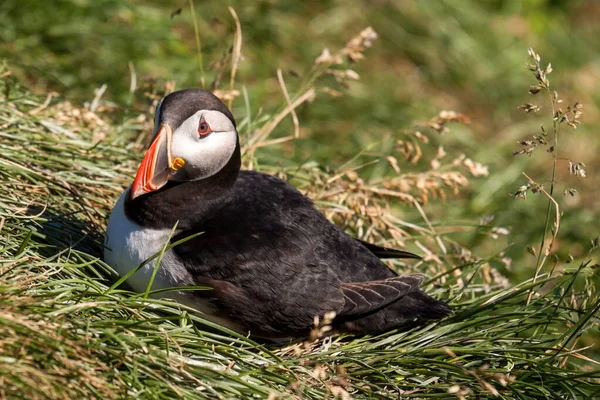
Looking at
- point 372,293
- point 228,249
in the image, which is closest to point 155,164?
point 228,249

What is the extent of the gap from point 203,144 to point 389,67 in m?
5.80

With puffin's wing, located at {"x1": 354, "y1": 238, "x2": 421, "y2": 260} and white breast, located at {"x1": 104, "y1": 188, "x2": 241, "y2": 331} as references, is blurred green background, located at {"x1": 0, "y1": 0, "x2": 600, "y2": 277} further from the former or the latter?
white breast, located at {"x1": 104, "y1": 188, "x2": 241, "y2": 331}

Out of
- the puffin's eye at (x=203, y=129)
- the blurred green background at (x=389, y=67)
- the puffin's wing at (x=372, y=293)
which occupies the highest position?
the puffin's eye at (x=203, y=129)

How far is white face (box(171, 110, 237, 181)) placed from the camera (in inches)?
148

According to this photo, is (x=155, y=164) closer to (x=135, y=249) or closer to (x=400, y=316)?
(x=135, y=249)

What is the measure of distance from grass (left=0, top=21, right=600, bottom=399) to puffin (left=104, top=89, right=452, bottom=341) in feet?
0.36

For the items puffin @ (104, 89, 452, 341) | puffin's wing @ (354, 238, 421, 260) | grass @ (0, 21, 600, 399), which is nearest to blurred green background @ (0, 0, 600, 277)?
grass @ (0, 21, 600, 399)

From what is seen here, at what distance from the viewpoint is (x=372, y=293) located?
3928 millimetres

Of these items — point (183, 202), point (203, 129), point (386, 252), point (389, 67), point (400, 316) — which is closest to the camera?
point (203, 129)

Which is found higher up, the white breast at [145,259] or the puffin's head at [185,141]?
the puffin's head at [185,141]

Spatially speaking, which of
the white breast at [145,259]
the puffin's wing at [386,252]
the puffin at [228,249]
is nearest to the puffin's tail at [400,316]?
the puffin at [228,249]

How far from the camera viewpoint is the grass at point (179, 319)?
302 cm

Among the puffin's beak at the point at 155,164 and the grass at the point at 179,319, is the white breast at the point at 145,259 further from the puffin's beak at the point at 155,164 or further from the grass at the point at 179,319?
the puffin's beak at the point at 155,164

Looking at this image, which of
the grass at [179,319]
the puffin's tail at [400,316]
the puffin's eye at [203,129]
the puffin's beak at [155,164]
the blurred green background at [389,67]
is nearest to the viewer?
the grass at [179,319]
